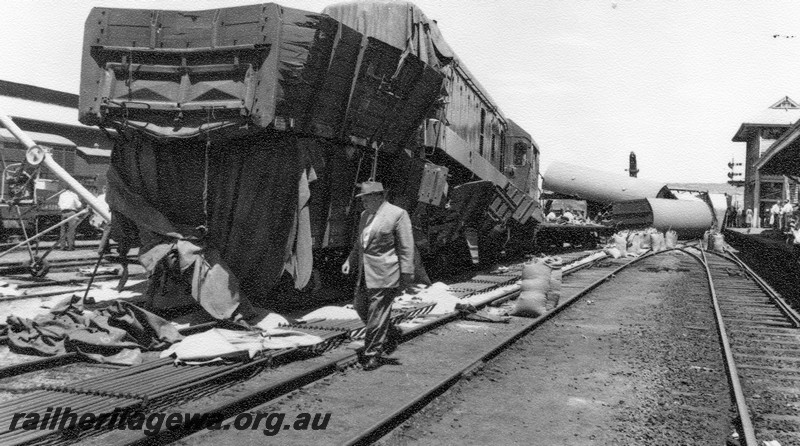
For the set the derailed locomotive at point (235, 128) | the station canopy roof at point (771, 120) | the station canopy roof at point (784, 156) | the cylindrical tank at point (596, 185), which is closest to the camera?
the derailed locomotive at point (235, 128)

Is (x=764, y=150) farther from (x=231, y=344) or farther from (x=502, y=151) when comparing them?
(x=231, y=344)

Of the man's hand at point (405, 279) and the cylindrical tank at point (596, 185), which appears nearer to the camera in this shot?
the man's hand at point (405, 279)

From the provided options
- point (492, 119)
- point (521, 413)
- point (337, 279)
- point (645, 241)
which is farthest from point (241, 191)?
point (645, 241)

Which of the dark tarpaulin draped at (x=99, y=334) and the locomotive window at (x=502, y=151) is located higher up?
the locomotive window at (x=502, y=151)

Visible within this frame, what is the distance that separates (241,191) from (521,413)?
4302 millimetres

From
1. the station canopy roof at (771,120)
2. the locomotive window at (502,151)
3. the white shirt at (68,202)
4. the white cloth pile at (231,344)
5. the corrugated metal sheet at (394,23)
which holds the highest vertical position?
the station canopy roof at (771,120)

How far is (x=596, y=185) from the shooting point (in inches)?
1355

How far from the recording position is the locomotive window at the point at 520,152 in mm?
18688

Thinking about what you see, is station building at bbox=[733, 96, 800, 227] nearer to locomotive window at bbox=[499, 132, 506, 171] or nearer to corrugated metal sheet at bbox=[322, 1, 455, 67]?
locomotive window at bbox=[499, 132, 506, 171]

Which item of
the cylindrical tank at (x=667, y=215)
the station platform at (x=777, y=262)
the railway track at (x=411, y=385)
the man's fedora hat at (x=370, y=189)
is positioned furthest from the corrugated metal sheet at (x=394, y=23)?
the cylindrical tank at (x=667, y=215)

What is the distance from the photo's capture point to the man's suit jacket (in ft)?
20.2

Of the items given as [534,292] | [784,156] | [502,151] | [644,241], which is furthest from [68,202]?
[644,241]

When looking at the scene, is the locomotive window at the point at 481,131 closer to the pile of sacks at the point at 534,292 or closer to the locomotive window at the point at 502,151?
the locomotive window at the point at 502,151

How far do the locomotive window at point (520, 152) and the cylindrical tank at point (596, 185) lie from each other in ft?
49.0
